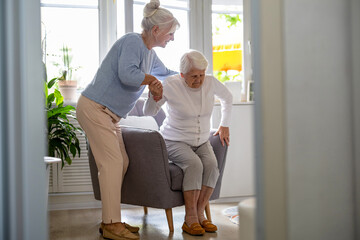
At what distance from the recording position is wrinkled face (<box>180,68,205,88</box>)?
2.73 m

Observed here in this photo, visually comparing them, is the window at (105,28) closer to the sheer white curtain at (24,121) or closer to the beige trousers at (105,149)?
the beige trousers at (105,149)

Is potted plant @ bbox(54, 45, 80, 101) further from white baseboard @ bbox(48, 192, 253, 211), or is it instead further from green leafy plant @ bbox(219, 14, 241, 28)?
green leafy plant @ bbox(219, 14, 241, 28)

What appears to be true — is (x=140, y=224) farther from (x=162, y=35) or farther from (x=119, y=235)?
(x=162, y=35)

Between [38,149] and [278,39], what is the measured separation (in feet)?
2.25

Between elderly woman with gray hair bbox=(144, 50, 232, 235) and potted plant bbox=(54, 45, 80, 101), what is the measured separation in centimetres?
106

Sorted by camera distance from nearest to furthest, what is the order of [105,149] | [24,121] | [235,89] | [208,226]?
[24,121] → [105,149] → [208,226] → [235,89]

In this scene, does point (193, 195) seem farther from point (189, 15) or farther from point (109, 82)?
point (189, 15)

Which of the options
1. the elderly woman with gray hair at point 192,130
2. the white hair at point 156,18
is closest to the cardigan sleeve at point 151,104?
the elderly woman with gray hair at point 192,130

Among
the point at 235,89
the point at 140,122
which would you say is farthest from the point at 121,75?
the point at 235,89

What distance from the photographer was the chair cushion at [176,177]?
8.54ft

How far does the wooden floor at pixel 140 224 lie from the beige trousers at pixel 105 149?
0.32 metres

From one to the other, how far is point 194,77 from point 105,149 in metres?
0.75

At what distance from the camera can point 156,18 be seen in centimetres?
241

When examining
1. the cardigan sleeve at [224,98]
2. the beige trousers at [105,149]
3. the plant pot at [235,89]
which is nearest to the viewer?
the beige trousers at [105,149]
